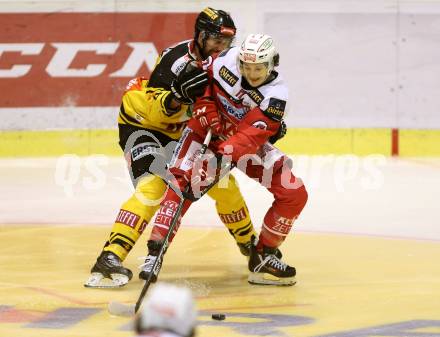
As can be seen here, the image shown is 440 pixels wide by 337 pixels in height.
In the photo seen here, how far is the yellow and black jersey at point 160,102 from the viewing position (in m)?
5.58

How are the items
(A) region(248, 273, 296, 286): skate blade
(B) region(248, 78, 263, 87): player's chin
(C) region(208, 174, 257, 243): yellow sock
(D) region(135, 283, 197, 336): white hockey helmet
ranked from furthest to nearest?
(C) region(208, 174, 257, 243): yellow sock, (A) region(248, 273, 296, 286): skate blade, (B) region(248, 78, 263, 87): player's chin, (D) region(135, 283, 197, 336): white hockey helmet

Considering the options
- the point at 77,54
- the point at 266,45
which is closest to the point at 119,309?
the point at 266,45

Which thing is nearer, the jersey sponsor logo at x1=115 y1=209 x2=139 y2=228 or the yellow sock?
the jersey sponsor logo at x1=115 y1=209 x2=139 y2=228

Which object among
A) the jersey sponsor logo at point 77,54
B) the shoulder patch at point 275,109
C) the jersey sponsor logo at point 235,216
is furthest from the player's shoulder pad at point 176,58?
the jersey sponsor logo at point 77,54

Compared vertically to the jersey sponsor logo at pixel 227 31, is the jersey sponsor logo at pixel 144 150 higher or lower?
lower

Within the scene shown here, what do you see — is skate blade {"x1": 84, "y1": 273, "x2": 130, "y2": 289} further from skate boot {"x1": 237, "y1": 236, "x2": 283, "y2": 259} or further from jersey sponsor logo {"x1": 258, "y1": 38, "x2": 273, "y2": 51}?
jersey sponsor logo {"x1": 258, "y1": 38, "x2": 273, "y2": 51}

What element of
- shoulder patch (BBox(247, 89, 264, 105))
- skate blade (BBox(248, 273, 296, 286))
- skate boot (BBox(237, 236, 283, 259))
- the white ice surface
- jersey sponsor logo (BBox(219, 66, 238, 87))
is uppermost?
jersey sponsor logo (BBox(219, 66, 238, 87))

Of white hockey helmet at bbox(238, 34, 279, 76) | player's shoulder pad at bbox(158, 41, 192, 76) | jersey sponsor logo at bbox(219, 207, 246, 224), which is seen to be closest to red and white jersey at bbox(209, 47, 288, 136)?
white hockey helmet at bbox(238, 34, 279, 76)

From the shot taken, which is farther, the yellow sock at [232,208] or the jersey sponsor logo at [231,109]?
the yellow sock at [232,208]

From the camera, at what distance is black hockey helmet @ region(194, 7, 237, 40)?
5.47m

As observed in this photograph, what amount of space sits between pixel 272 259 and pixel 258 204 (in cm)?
251

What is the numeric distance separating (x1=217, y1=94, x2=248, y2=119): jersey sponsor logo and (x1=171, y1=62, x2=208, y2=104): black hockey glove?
4.0 inches

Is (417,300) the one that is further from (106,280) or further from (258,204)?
(258,204)

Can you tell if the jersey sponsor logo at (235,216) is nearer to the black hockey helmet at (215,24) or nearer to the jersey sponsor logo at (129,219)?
the jersey sponsor logo at (129,219)
